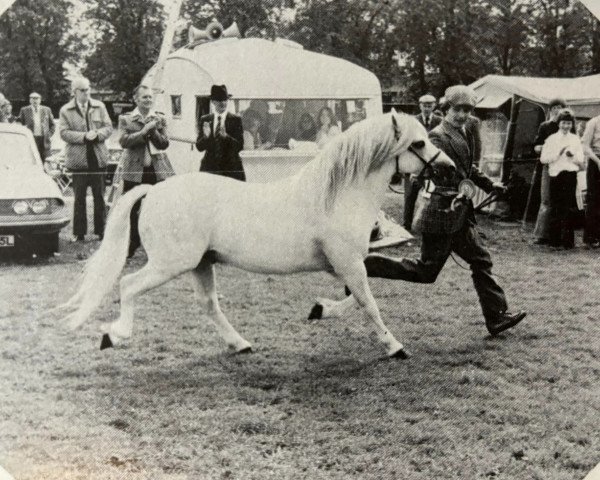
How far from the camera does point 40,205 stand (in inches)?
98.4

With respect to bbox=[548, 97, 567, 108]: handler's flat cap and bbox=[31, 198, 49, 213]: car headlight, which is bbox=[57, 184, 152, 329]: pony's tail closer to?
bbox=[31, 198, 49, 213]: car headlight

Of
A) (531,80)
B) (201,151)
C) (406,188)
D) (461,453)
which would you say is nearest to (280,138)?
(201,151)

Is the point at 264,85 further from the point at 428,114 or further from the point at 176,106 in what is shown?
the point at 428,114

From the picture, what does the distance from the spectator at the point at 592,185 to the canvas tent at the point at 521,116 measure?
3 centimetres

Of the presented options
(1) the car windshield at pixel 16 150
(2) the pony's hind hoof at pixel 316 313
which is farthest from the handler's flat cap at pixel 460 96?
(1) the car windshield at pixel 16 150

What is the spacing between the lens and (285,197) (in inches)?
101

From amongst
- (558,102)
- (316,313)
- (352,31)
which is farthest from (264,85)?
(558,102)

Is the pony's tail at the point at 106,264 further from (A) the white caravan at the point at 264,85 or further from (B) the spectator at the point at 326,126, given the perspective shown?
(B) the spectator at the point at 326,126

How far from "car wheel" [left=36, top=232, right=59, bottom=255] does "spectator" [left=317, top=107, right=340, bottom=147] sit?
3.12 feet

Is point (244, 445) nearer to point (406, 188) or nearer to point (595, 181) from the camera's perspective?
point (406, 188)

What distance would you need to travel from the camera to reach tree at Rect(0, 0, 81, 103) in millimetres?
2389

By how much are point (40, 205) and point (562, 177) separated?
75.0 inches

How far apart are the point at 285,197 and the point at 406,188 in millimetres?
490

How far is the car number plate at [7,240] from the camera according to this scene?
2.48 meters
